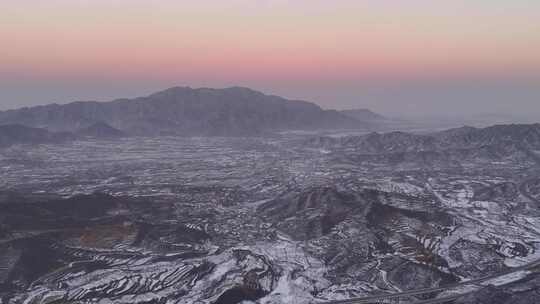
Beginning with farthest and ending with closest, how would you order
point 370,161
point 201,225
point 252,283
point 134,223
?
point 370,161 → point 201,225 → point 134,223 → point 252,283

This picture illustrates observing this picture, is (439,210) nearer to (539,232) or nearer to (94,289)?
(539,232)

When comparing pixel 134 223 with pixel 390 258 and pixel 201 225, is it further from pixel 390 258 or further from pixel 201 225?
pixel 390 258

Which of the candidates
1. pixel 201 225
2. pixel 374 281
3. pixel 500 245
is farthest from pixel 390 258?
pixel 201 225

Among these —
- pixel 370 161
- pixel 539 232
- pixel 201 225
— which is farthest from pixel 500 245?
pixel 370 161

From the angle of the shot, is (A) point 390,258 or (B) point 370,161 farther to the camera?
(B) point 370,161

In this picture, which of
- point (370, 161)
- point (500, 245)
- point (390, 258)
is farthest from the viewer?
point (370, 161)

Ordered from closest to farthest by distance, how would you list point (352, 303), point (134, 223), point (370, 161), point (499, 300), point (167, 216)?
point (499, 300)
point (352, 303)
point (134, 223)
point (167, 216)
point (370, 161)

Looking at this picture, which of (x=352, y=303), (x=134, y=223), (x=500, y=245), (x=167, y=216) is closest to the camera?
(x=352, y=303)

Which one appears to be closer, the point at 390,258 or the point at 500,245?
the point at 390,258

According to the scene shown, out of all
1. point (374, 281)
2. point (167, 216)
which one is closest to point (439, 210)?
point (374, 281)
